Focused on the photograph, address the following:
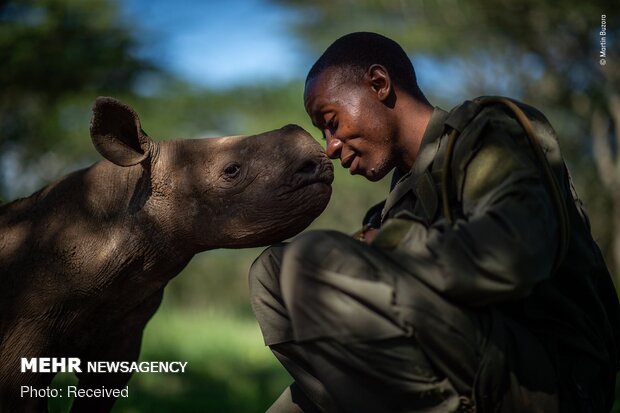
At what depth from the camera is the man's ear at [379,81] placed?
3.60 m

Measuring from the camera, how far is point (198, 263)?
34.1 metres

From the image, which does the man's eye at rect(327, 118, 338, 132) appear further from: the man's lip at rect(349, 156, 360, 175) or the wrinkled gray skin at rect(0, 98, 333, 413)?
the wrinkled gray skin at rect(0, 98, 333, 413)

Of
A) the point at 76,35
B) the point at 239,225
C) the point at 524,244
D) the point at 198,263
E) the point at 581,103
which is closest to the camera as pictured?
the point at 524,244

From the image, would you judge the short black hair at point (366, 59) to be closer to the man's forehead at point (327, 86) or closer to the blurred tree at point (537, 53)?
the man's forehead at point (327, 86)

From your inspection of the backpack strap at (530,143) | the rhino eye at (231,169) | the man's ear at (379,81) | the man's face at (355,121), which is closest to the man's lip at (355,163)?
the man's face at (355,121)

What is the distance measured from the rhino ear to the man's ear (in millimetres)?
1178

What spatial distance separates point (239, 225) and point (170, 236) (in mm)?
369

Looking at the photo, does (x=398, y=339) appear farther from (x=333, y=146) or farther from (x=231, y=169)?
(x=231, y=169)

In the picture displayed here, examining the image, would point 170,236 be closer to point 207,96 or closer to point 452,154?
point 452,154

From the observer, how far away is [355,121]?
359cm

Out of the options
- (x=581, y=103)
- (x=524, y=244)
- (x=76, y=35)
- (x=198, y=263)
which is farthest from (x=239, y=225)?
(x=198, y=263)

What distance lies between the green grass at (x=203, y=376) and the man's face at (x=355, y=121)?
210cm

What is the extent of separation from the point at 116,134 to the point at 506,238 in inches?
85.3

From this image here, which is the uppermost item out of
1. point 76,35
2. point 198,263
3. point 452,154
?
point 76,35
